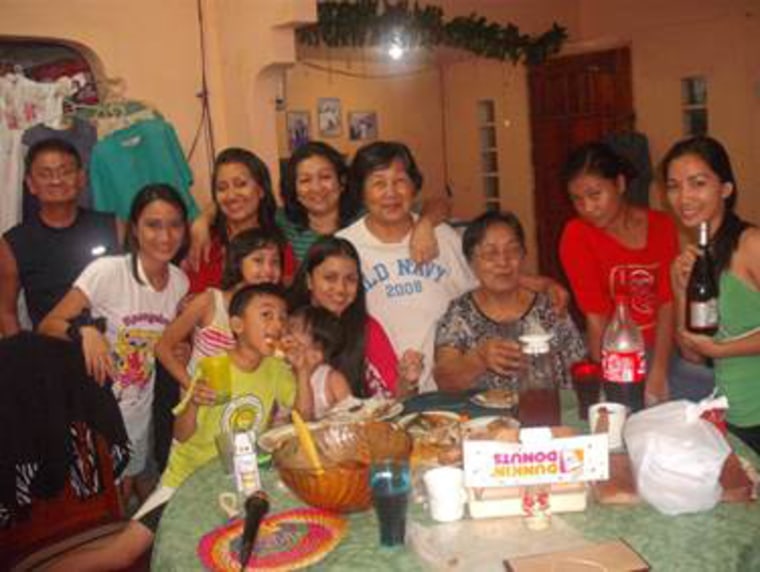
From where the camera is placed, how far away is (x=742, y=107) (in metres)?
6.23

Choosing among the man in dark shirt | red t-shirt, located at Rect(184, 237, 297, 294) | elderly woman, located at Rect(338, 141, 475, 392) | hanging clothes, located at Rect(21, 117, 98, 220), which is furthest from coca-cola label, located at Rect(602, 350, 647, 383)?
hanging clothes, located at Rect(21, 117, 98, 220)

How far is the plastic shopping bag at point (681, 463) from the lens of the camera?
1.49m

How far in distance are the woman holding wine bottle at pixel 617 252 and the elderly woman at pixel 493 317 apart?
1.26 ft

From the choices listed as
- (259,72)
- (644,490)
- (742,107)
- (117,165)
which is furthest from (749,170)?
(644,490)

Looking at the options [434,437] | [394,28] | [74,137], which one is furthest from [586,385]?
[394,28]

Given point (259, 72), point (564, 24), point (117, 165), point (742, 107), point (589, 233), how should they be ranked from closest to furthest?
point (589, 233) < point (117, 165) < point (259, 72) < point (742, 107) < point (564, 24)

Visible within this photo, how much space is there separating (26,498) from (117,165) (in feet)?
6.42

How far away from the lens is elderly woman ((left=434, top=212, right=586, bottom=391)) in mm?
2465

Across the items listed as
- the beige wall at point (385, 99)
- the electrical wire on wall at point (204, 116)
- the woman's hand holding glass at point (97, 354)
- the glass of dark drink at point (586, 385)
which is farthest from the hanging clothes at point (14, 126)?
the beige wall at point (385, 99)

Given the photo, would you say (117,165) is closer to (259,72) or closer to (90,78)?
(90,78)

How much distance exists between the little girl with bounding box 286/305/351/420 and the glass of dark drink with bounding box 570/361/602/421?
2.32 feet

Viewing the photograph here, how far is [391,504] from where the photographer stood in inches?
57.6

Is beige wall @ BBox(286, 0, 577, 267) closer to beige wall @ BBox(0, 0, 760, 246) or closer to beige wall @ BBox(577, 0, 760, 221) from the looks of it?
beige wall @ BBox(0, 0, 760, 246)

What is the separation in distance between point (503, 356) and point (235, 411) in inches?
29.5
